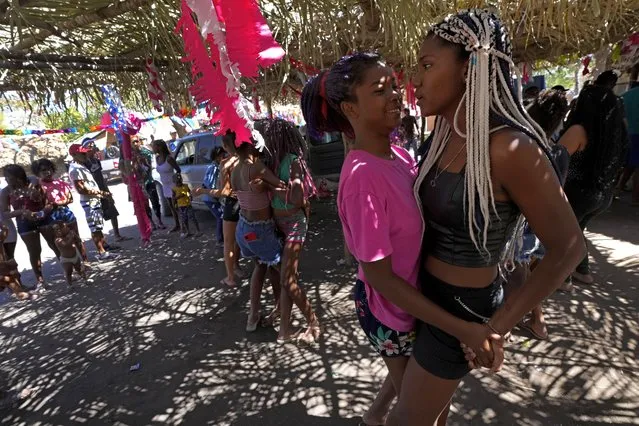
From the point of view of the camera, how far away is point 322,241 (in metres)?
5.67

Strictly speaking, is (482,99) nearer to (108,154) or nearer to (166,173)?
(166,173)

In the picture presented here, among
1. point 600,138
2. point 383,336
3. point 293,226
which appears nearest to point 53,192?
point 293,226

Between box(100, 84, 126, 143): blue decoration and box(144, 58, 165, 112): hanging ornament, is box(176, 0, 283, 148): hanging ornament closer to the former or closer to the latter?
box(144, 58, 165, 112): hanging ornament

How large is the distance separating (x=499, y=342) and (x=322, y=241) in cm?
449

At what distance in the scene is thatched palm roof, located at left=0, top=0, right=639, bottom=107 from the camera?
2.36 m

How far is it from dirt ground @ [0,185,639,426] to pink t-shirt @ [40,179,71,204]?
4.53 ft

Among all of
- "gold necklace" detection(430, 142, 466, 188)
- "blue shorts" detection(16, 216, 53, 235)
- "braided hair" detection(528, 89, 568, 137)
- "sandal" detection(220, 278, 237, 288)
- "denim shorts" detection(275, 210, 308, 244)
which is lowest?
"sandal" detection(220, 278, 237, 288)

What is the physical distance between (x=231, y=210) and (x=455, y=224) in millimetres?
A: 3530

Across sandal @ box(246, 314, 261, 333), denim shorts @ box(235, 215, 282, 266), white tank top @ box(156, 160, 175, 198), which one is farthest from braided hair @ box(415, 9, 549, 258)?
white tank top @ box(156, 160, 175, 198)

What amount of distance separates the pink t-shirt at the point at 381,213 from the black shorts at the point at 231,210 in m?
3.15

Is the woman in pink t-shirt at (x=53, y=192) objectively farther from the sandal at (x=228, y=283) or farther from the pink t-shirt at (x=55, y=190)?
the sandal at (x=228, y=283)

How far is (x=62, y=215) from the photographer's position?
17.0ft

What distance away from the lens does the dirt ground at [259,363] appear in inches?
91.5

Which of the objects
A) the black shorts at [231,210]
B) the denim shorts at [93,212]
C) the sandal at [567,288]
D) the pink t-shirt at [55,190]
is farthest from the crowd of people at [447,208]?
the denim shorts at [93,212]
